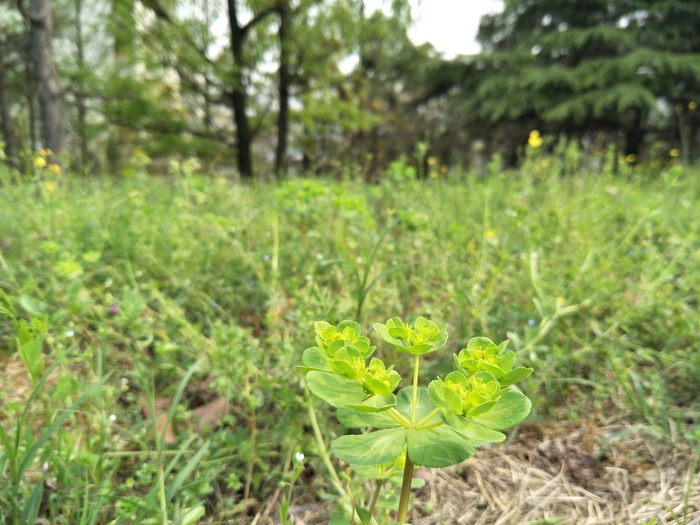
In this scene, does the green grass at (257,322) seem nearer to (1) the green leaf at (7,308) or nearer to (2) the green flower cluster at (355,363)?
(1) the green leaf at (7,308)

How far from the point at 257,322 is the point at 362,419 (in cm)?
121

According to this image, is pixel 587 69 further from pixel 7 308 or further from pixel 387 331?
pixel 7 308

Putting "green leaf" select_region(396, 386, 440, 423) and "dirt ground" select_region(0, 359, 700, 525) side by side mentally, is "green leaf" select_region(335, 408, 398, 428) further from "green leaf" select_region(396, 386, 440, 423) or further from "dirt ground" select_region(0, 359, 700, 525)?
"dirt ground" select_region(0, 359, 700, 525)

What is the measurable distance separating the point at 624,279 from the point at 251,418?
1645mm

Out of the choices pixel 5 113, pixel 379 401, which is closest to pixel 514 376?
pixel 379 401

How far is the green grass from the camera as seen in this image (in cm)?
97

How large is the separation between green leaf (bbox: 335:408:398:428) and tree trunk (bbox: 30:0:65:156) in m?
5.66

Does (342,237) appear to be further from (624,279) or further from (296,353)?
(624,279)

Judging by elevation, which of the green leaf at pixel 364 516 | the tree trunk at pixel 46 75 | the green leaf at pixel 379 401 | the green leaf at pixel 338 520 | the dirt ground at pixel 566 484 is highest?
the tree trunk at pixel 46 75

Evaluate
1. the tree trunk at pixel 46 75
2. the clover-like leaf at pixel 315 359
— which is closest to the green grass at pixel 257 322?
the clover-like leaf at pixel 315 359

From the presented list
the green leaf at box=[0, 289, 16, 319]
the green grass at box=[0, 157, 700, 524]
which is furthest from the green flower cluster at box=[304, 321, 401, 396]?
the green leaf at box=[0, 289, 16, 319]

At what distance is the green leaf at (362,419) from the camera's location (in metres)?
0.61

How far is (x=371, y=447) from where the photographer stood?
1.94 feet

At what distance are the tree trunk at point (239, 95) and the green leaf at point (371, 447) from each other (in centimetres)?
855
